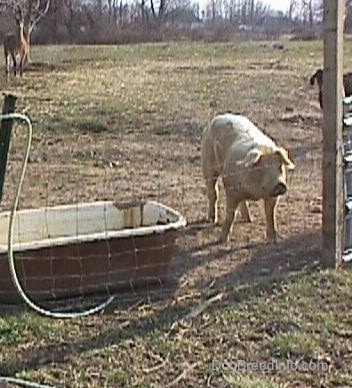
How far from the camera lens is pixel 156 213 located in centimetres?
622

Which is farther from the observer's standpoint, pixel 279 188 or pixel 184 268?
pixel 279 188

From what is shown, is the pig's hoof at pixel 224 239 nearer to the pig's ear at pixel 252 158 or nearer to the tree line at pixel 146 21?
the pig's ear at pixel 252 158

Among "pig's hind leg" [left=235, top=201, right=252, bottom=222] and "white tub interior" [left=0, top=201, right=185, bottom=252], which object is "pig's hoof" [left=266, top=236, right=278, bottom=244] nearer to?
"pig's hind leg" [left=235, top=201, right=252, bottom=222]

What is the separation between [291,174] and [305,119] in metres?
4.38

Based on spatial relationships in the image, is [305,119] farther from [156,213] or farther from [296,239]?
[156,213]

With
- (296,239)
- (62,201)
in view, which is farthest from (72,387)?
(62,201)

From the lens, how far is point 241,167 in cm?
676

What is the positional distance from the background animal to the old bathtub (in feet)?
2.81

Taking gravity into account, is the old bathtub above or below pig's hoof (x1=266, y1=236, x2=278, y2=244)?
above

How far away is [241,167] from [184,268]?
36.6 inches

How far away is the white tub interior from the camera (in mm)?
6117

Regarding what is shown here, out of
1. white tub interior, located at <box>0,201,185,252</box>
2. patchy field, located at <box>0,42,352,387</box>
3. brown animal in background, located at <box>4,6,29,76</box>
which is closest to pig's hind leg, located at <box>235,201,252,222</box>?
patchy field, located at <box>0,42,352,387</box>

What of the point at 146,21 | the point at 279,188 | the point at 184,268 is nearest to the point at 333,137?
the point at 279,188

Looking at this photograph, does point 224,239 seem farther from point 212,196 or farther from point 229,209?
point 212,196
